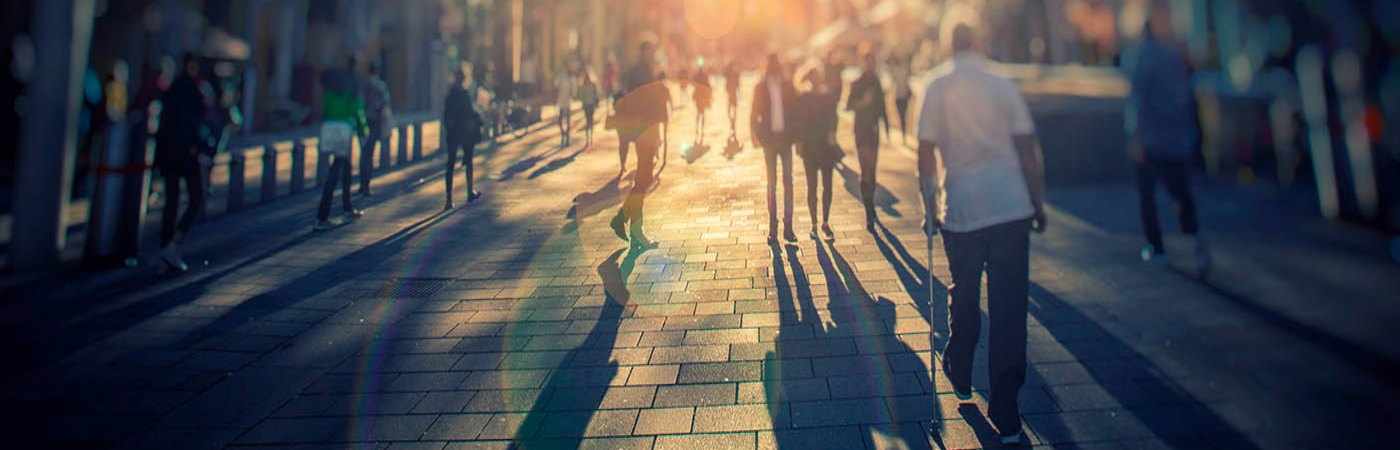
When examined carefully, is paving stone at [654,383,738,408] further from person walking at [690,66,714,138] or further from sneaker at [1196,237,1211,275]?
person walking at [690,66,714,138]

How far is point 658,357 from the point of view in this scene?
4898 millimetres

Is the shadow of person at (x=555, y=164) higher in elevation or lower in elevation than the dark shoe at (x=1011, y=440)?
higher

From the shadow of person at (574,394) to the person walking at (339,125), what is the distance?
182 inches

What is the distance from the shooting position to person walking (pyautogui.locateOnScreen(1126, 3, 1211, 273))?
6.46 metres

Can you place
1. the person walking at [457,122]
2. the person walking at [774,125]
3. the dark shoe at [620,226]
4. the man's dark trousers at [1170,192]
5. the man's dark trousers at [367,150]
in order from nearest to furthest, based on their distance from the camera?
the man's dark trousers at [1170,192] < the person walking at [774,125] < the dark shoe at [620,226] < the person walking at [457,122] < the man's dark trousers at [367,150]

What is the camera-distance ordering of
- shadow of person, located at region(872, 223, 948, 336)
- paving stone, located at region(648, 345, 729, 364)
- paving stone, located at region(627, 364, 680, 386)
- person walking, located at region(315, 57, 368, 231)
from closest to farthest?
paving stone, located at region(627, 364, 680, 386) < paving stone, located at region(648, 345, 729, 364) < shadow of person, located at region(872, 223, 948, 336) < person walking, located at region(315, 57, 368, 231)

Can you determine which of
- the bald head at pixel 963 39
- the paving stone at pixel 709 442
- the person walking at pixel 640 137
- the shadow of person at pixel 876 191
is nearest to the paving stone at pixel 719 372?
the paving stone at pixel 709 442

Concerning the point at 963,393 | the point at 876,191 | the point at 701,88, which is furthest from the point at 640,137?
the point at 701,88

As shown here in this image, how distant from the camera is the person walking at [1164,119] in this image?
21.2 ft

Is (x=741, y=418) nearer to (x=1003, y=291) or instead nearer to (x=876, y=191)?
(x=1003, y=291)

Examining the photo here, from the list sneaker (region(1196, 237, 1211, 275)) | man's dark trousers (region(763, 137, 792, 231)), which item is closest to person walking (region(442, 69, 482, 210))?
man's dark trousers (region(763, 137, 792, 231))

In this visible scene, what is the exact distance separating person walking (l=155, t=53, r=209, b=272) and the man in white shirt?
242 inches

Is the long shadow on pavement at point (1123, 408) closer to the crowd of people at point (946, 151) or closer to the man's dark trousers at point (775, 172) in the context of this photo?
the crowd of people at point (946, 151)

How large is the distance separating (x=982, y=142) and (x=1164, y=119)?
3.69 m
